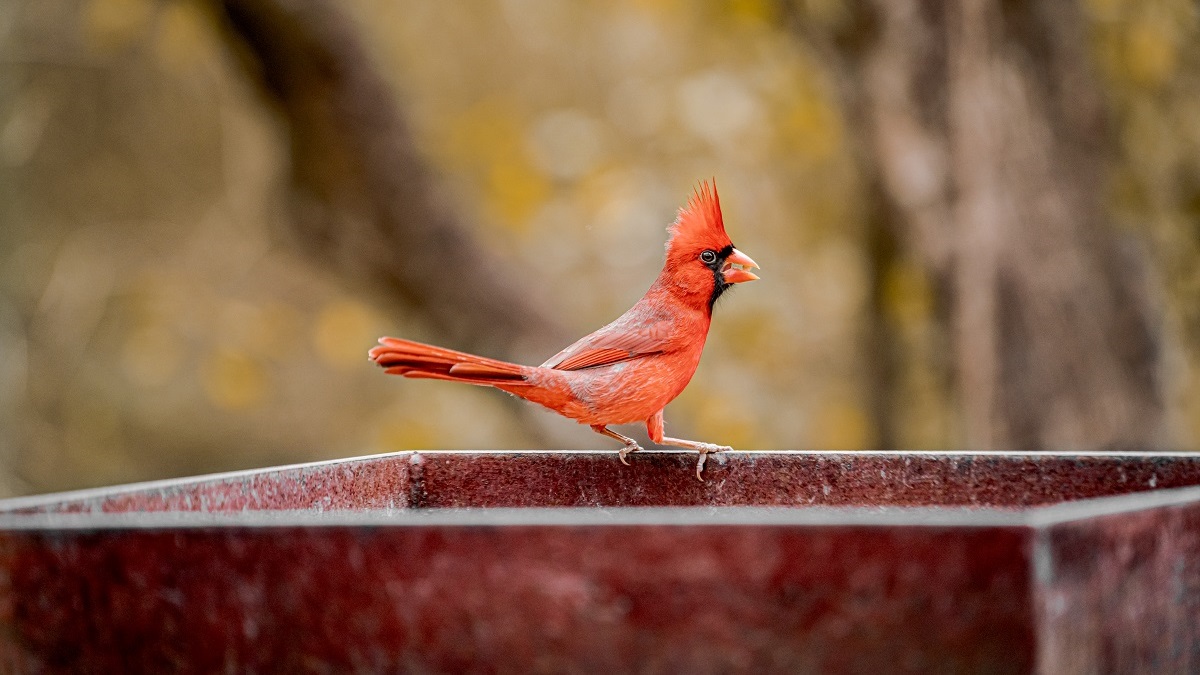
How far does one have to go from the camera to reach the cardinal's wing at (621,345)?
1.93m

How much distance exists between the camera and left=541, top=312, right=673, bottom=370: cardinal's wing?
6.34ft

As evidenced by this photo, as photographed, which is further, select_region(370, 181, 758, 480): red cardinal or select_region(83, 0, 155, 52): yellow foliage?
select_region(83, 0, 155, 52): yellow foliage

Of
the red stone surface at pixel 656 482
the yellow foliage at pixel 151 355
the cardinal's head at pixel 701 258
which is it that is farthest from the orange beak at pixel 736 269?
the yellow foliage at pixel 151 355

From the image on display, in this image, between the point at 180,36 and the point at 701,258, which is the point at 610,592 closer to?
the point at 701,258

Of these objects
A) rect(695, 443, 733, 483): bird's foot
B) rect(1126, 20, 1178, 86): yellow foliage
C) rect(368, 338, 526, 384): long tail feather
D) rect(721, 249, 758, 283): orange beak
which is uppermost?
rect(1126, 20, 1178, 86): yellow foliage

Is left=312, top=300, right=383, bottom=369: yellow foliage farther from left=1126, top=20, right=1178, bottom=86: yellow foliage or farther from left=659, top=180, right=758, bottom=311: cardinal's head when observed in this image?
left=659, top=180, right=758, bottom=311: cardinal's head

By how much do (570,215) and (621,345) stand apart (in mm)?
4068

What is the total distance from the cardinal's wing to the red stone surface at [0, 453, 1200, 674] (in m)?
1.08

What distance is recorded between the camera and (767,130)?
570 centimetres

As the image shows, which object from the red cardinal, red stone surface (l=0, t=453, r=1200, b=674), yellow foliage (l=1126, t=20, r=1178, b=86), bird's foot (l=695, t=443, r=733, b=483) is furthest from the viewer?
yellow foliage (l=1126, t=20, r=1178, b=86)

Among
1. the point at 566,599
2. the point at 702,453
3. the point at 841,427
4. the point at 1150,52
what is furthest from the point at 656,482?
the point at 841,427

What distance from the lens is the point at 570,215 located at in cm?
596

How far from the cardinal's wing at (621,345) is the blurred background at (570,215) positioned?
7.62ft

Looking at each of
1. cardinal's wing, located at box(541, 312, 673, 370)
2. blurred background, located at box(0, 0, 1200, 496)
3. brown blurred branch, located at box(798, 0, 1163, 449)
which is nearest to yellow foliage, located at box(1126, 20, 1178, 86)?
blurred background, located at box(0, 0, 1200, 496)
